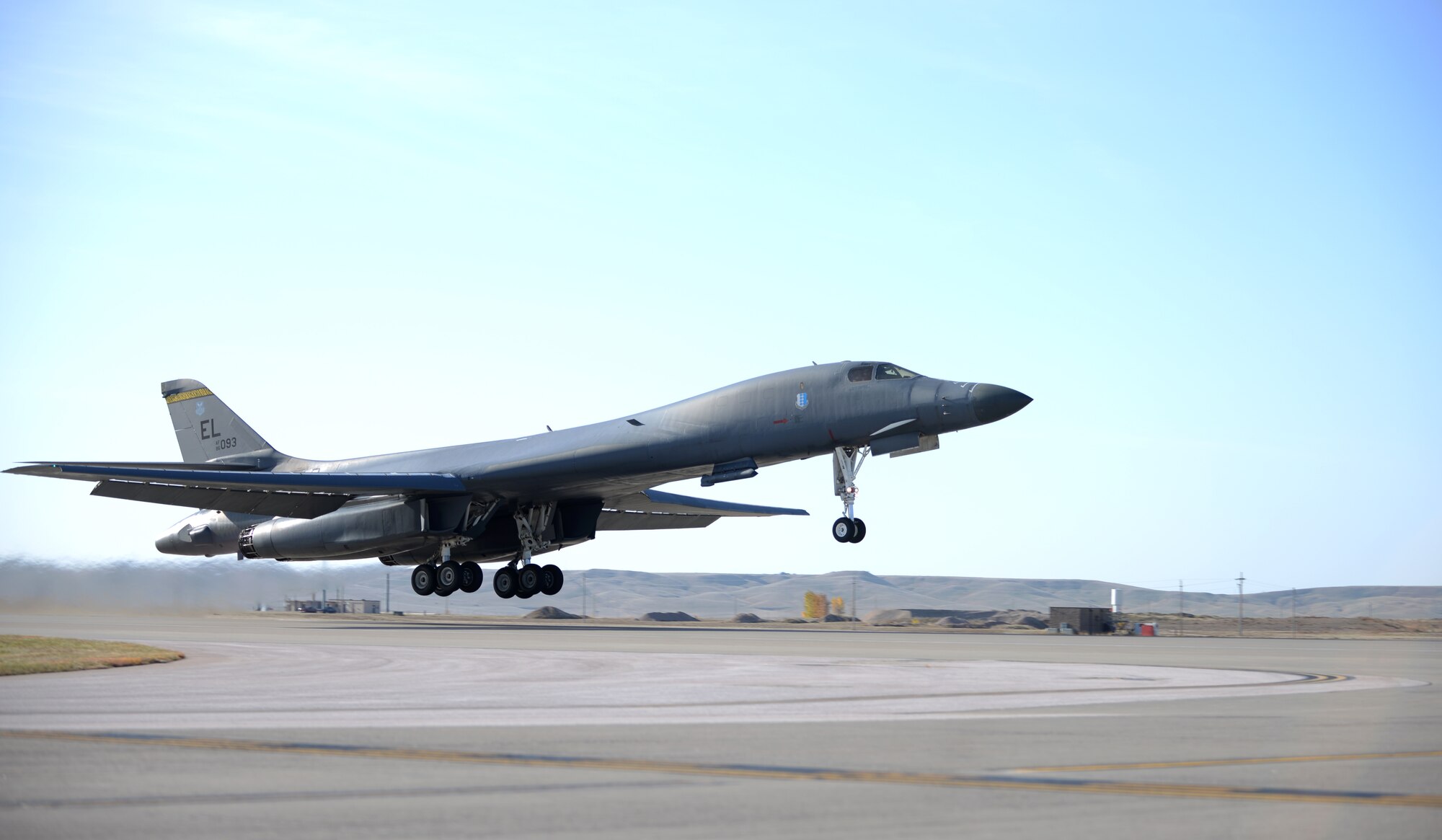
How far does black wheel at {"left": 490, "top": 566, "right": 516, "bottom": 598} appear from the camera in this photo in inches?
1350

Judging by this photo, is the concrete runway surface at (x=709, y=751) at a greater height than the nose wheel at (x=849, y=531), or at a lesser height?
lesser

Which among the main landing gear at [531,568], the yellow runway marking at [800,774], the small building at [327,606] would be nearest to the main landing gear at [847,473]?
the main landing gear at [531,568]

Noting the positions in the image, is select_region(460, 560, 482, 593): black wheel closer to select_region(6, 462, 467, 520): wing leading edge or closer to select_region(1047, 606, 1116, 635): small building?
select_region(6, 462, 467, 520): wing leading edge

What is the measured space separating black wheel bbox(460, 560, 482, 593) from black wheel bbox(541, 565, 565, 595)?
1.59 meters

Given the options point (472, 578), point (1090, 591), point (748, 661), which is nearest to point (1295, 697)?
point (748, 661)

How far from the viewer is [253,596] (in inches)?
1455

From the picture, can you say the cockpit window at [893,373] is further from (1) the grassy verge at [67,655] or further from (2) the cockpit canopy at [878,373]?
(1) the grassy verge at [67,655]

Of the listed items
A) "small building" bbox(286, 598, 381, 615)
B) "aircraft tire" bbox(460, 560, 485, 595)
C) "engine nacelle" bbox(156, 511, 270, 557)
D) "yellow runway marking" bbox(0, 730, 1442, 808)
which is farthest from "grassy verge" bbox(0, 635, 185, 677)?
"small building" bbox(286, 598, 381, 615)

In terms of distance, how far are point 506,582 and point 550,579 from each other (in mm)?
1115

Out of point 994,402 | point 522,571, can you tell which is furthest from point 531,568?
point 994,402

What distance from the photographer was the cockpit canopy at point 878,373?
26.3m

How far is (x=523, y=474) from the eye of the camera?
31594mm

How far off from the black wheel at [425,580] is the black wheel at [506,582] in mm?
1701

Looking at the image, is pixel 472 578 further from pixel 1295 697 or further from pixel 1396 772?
pixel 1396 772
